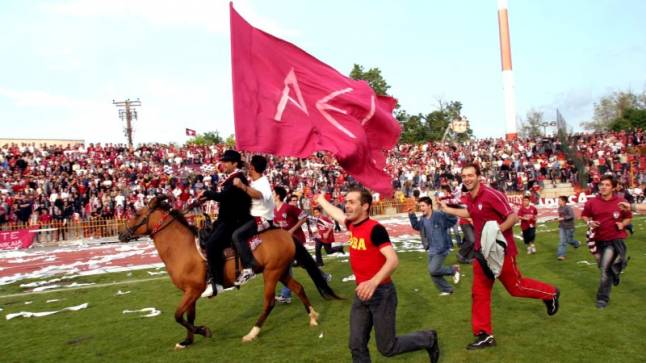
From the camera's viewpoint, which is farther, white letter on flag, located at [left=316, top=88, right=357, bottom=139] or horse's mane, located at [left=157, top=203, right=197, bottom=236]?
white letter on flag, located at [left=316, top=88, right=357, bottom=139]

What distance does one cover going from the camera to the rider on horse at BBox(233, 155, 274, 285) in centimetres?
711

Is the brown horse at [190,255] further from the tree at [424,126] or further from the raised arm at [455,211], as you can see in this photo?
the tree at [424,126]

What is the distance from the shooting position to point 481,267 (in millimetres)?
5988

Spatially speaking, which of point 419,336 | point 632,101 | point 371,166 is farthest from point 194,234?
point 632,101

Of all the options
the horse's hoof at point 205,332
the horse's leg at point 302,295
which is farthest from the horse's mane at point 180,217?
the horse's leg at point 302,295

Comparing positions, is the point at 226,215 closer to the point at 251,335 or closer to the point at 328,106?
the point at 251,335

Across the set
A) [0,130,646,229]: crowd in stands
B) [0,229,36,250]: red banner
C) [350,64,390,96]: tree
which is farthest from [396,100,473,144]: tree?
[0,229,36,250]: red banner

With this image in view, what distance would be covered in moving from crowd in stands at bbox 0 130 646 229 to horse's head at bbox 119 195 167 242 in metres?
15.7

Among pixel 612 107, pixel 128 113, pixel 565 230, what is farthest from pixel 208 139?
pixel 565 230

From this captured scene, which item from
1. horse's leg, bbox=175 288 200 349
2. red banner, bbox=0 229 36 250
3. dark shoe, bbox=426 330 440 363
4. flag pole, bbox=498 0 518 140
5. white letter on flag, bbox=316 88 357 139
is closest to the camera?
dark shoe, bbox=426 330 440 363

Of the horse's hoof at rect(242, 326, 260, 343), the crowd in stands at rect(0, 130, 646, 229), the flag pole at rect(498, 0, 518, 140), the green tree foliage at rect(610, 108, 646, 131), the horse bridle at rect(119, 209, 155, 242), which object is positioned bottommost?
the horse's hoof at rect(242, 326, 260, 343)

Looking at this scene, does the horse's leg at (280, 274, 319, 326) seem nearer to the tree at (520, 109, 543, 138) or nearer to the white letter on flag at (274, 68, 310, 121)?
the white letter on flag at (274, 68, 310, 121)

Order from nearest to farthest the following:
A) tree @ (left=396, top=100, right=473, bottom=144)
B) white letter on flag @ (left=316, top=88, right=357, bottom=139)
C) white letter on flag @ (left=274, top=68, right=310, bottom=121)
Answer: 1. white letter on flag @ (left=274, top=68, right=310, bottom=121)
2. white letter on flag @ (left=316, top=88, right=357, bottom=139)
3. tree @ (left=396, top=100, right=473, bottom=144)

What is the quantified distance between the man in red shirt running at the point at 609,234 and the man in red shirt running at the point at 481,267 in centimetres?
161
